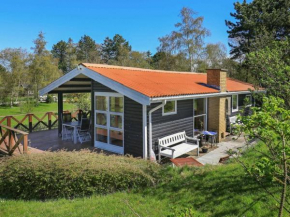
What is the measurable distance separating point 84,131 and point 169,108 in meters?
4.17

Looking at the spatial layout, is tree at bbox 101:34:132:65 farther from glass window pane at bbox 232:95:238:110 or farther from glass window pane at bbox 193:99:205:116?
glass window pane at bbox 193:99:205:116

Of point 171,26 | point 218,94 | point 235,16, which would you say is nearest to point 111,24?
point 171,26

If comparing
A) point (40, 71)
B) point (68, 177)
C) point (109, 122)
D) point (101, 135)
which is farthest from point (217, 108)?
point (40, 71)

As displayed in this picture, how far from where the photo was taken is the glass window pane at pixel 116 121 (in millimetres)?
8891

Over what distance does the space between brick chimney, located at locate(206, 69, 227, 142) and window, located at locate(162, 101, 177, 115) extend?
316cm

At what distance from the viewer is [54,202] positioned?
513 cm

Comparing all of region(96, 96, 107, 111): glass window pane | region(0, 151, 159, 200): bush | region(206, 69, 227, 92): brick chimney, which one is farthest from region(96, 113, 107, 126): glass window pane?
region(206, 69, 227, 92): brick chimney

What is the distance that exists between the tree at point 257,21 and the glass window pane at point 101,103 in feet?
56.2

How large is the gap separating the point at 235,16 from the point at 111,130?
972 inches

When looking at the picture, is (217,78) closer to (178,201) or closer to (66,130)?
(66,130)

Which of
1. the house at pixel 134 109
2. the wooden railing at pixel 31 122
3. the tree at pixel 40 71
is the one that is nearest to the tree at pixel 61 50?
the tree at pixel 40 71

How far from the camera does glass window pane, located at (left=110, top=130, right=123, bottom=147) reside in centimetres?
892

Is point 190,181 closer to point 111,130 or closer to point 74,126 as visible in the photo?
point 111,130

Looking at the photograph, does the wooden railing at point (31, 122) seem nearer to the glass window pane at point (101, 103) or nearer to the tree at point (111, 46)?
the glass window pane at point (101, 103)
